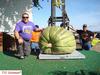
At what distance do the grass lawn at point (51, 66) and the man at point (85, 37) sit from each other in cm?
342

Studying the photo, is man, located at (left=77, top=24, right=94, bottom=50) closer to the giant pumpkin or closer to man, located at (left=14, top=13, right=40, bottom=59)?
the giant pumpkin

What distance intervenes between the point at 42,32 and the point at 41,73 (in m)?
2.34

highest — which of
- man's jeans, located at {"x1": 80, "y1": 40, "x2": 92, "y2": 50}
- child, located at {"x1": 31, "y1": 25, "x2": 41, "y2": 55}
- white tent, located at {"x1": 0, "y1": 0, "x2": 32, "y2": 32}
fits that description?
white tent, located at {"x1": 0, "y1": 0, "x2": 32, "y2": 32}

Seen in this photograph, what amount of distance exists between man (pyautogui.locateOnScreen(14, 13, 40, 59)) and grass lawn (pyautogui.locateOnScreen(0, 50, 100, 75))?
0.46 metres

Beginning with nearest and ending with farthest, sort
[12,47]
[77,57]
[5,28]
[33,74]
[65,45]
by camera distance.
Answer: [33,74] → [77,57] → [65,45] → [12,47] → [5,28]

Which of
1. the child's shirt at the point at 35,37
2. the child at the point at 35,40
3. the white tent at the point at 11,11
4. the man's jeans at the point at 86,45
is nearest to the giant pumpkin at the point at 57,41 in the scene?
the child at the point at 35,40

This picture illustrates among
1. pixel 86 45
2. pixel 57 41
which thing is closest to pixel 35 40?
pixel 57 41

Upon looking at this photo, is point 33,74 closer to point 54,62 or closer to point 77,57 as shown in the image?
point 54,62

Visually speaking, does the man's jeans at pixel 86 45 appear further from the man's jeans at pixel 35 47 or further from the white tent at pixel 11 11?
A: the white tent at pixel 11 11

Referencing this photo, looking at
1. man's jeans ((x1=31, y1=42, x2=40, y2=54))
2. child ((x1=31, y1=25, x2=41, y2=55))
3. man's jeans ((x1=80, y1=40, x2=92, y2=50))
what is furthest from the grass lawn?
man's jeans ((x1=80, y1=40, x2=92, y2=50))

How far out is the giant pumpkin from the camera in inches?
432

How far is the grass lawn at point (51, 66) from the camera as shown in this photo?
9.35 metres

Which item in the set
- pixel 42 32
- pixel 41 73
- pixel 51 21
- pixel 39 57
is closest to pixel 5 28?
pixel 51 21

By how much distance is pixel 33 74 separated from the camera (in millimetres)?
9352
